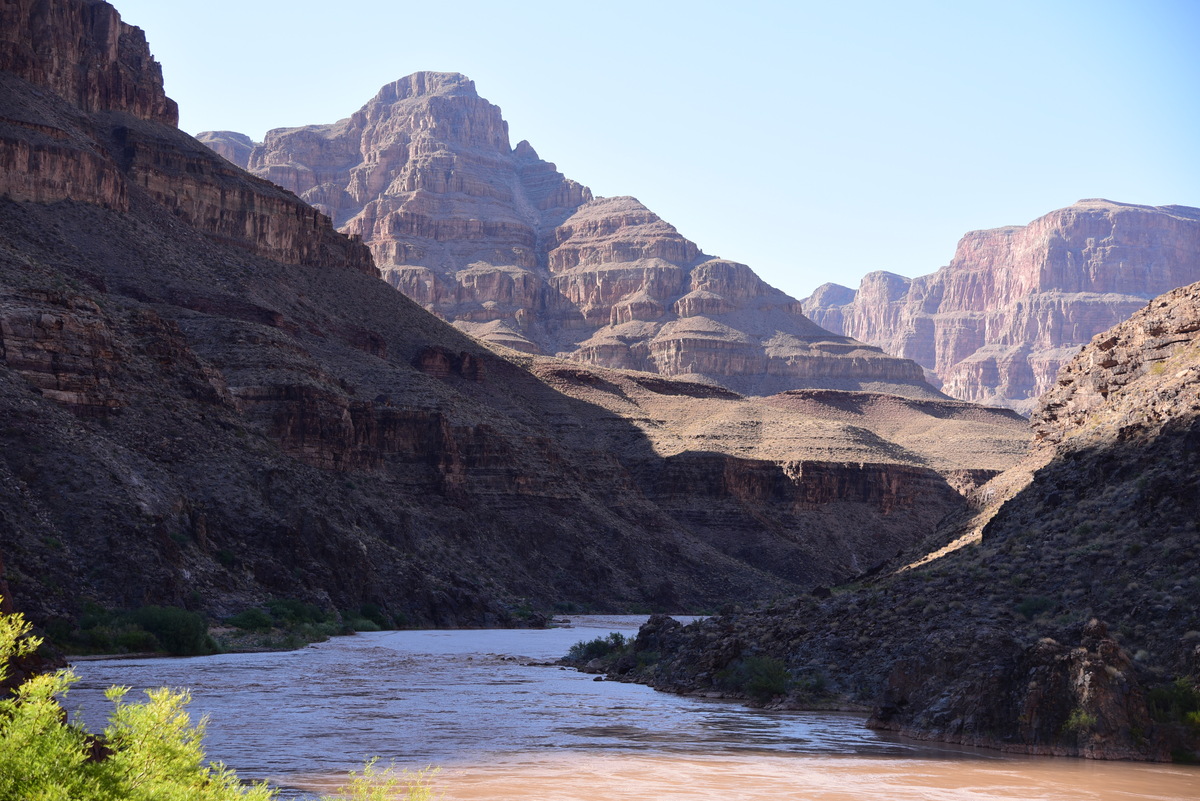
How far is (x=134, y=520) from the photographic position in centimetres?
5231

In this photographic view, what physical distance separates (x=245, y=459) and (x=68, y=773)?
62.6 meters

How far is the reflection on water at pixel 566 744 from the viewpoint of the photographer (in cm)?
2108

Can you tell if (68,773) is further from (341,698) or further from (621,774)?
(341,698)

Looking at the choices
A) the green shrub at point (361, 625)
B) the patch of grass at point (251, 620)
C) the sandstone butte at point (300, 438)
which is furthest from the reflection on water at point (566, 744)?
the green shrub at point (361, 625)

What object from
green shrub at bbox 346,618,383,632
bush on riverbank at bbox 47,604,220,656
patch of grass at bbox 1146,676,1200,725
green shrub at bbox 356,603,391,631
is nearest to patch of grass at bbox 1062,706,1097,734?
patch of grass at bbox 1146,676,1200,725

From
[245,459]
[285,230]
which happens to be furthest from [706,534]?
[245,459]

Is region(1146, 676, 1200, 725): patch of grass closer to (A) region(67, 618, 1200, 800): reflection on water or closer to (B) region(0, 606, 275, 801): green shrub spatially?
(A) region(67, 618, 1200, 800): reflection on water

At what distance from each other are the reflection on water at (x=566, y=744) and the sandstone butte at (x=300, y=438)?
754cm

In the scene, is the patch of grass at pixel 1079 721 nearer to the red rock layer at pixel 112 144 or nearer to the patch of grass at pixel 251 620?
the patch of grass at pixel 251 620

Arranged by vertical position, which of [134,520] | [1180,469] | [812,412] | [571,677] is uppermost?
[812,412]

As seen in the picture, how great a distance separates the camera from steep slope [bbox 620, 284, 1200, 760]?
25062 millimetres

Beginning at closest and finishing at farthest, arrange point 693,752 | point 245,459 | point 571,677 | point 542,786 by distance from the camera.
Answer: point 542,786 < point 693,752 < point 571,677 < point 245,459

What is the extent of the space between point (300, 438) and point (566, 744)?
61.7 m

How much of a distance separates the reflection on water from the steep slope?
124 cm
